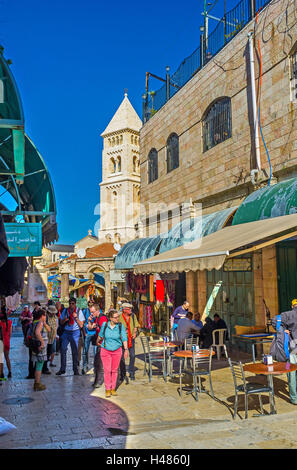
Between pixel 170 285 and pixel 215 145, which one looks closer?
pixel 215 145

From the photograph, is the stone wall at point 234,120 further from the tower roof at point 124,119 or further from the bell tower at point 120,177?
the tower roof at point 124,119

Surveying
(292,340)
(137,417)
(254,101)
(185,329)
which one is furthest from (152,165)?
(137,417)

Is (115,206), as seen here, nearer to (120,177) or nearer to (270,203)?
(120,177)

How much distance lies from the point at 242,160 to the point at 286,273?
3.52m

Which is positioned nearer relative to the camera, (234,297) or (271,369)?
(271,369)

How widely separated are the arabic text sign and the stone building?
2.67 metres

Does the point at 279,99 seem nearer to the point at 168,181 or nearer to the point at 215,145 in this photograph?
the point at 215,145

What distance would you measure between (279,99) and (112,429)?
28.1ft

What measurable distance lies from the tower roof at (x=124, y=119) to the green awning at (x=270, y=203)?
6919 cm

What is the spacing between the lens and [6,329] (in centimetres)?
919

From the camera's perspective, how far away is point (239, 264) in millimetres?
11703

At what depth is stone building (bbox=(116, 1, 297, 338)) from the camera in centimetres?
985

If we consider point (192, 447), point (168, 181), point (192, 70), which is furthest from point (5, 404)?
point (192, 70)

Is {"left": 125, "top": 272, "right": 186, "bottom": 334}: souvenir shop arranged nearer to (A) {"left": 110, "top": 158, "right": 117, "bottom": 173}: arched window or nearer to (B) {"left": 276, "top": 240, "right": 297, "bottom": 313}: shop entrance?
(B) {"left": 276, "top": 240, "right": 297, "bottom": 313}: shop entrance
